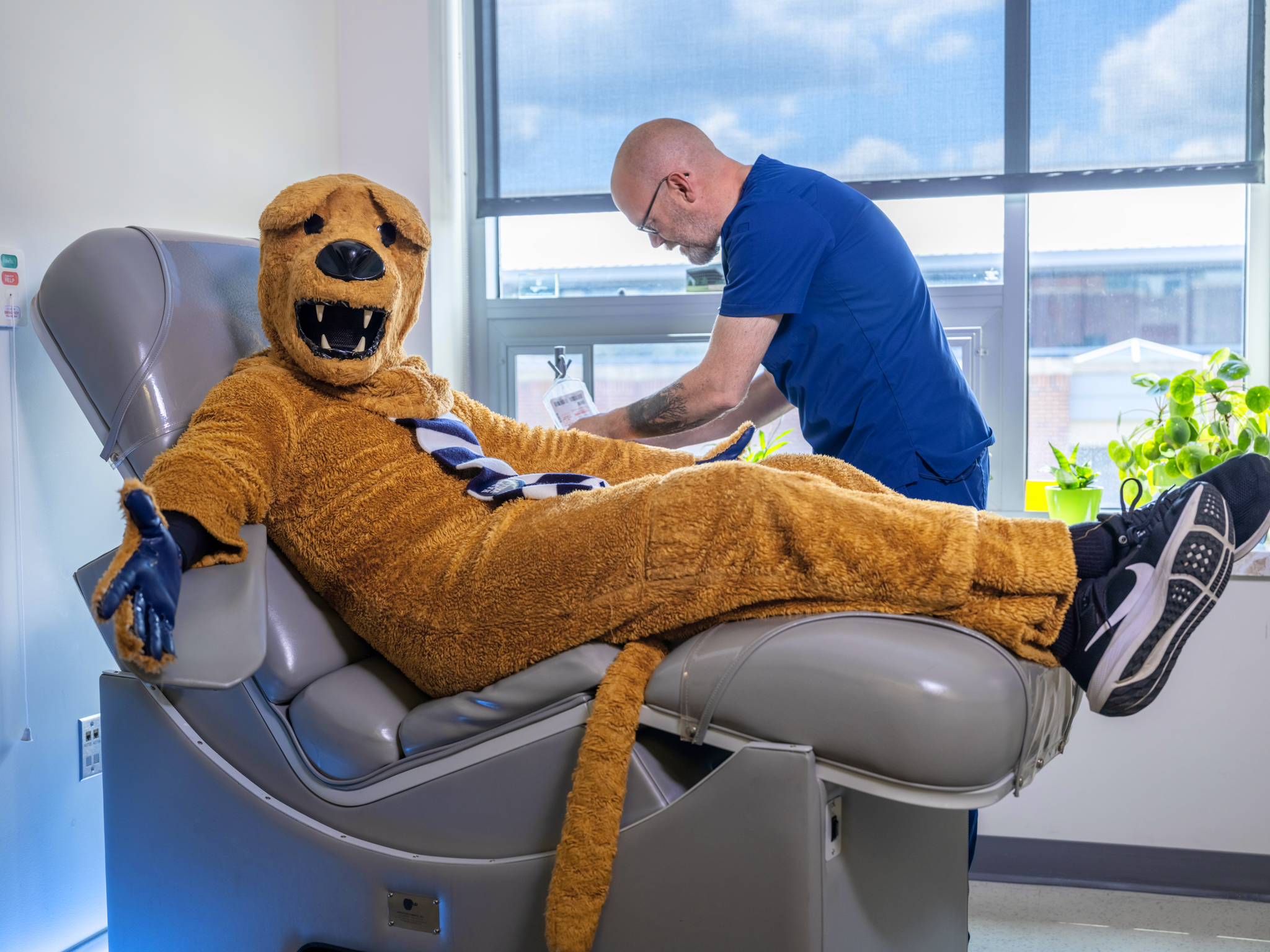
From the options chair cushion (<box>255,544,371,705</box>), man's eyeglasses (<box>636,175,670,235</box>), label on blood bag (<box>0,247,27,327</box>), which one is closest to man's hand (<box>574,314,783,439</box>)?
man's eyeglasses (<box>636,175,670,235</box>)

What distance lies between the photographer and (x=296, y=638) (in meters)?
1.12

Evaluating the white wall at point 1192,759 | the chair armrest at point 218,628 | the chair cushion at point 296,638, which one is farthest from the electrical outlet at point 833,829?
the white wall at point 1192,759

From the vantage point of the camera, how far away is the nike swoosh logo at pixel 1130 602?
0.86 meters

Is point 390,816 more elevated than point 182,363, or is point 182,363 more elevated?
point 182,363

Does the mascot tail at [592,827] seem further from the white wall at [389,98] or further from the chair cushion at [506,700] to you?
the white wall at [389,98]

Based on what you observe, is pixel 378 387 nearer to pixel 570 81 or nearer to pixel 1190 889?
pixel 570 81

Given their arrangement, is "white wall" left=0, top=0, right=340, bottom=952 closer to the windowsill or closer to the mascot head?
the mascot head

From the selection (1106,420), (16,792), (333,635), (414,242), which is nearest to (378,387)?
(414,242)

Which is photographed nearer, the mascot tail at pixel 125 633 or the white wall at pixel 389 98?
the mascot tail at pixel 125 633

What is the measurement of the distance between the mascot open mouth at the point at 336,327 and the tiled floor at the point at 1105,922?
1352mm

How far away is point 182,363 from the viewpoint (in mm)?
1179

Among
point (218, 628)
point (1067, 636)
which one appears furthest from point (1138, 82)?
point (218, 628)

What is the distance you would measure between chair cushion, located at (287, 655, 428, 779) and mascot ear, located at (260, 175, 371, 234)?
1.81 feet

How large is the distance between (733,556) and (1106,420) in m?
1.49
